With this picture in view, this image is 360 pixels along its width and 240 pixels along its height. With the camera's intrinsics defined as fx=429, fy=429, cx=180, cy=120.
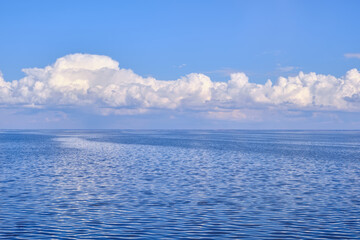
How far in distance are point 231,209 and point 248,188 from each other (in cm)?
1152

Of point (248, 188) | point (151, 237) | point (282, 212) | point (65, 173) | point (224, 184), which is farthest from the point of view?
point (65, 173)

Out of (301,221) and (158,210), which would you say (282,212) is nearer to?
(301,221)

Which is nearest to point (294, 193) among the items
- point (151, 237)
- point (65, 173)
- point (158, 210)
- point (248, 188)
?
point (248, 188)

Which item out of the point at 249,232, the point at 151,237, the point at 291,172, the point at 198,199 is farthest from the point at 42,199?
the point at 291,172

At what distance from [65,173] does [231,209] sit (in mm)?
32454

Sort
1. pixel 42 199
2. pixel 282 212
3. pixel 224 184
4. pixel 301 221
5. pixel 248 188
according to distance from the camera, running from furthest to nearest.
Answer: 1. pixel 224 184
2. pixel 248 188
3. pixel 42 199
4. pixel 282 212
5. pixel 301 221

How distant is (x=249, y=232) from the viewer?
26.3 m

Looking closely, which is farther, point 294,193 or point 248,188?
point 248,188

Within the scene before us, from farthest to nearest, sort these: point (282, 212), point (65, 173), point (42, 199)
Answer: point (65, 173)
point (42, 199)
point (282, 212)

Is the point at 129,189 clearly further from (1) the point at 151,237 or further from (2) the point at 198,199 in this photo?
(1) the point at 151,237

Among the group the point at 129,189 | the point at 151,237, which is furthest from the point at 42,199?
the point at 151,237

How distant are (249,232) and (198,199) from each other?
1186 centimetres

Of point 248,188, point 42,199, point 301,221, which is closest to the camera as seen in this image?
point 301,221

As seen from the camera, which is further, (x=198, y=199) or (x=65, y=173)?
(x=65, y=173)
